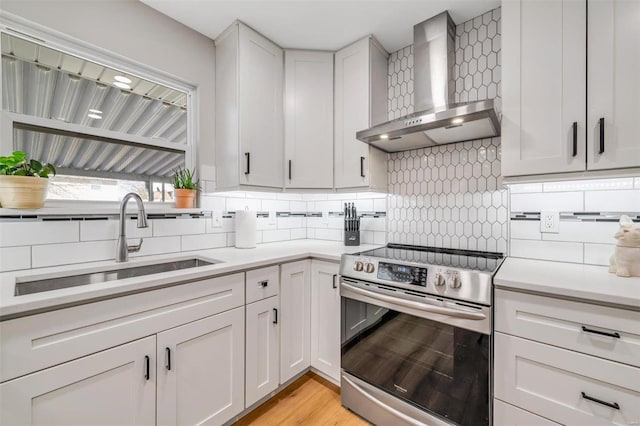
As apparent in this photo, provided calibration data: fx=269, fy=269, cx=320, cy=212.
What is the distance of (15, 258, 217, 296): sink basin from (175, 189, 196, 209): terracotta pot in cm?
37

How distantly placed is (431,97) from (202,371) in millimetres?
2085

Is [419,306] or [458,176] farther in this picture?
[458,176]

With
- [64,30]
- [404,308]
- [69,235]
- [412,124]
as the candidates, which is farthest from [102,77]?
[404,308]

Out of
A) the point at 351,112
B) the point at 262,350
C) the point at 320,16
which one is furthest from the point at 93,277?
the point at 320,16

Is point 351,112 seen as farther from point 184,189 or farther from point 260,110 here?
point 184,189

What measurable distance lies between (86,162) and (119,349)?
1.11 meters

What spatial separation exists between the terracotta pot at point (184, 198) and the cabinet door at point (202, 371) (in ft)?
2.73

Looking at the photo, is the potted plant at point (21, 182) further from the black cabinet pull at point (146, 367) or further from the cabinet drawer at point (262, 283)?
the cabinet drawer at point (262, 283)

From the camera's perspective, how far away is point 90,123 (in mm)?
1559

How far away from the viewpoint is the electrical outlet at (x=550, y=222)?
5.03ft

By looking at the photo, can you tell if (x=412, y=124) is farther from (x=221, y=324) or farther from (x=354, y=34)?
(x=221, y=324)

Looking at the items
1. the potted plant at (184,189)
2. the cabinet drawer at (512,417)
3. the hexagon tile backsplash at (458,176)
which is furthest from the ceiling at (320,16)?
the cabinet drawer at (512,417)

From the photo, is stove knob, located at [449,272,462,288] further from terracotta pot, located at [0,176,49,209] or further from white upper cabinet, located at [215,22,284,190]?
terracotta pot, located at [0,176,49,209]

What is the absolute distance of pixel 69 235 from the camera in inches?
56.2
